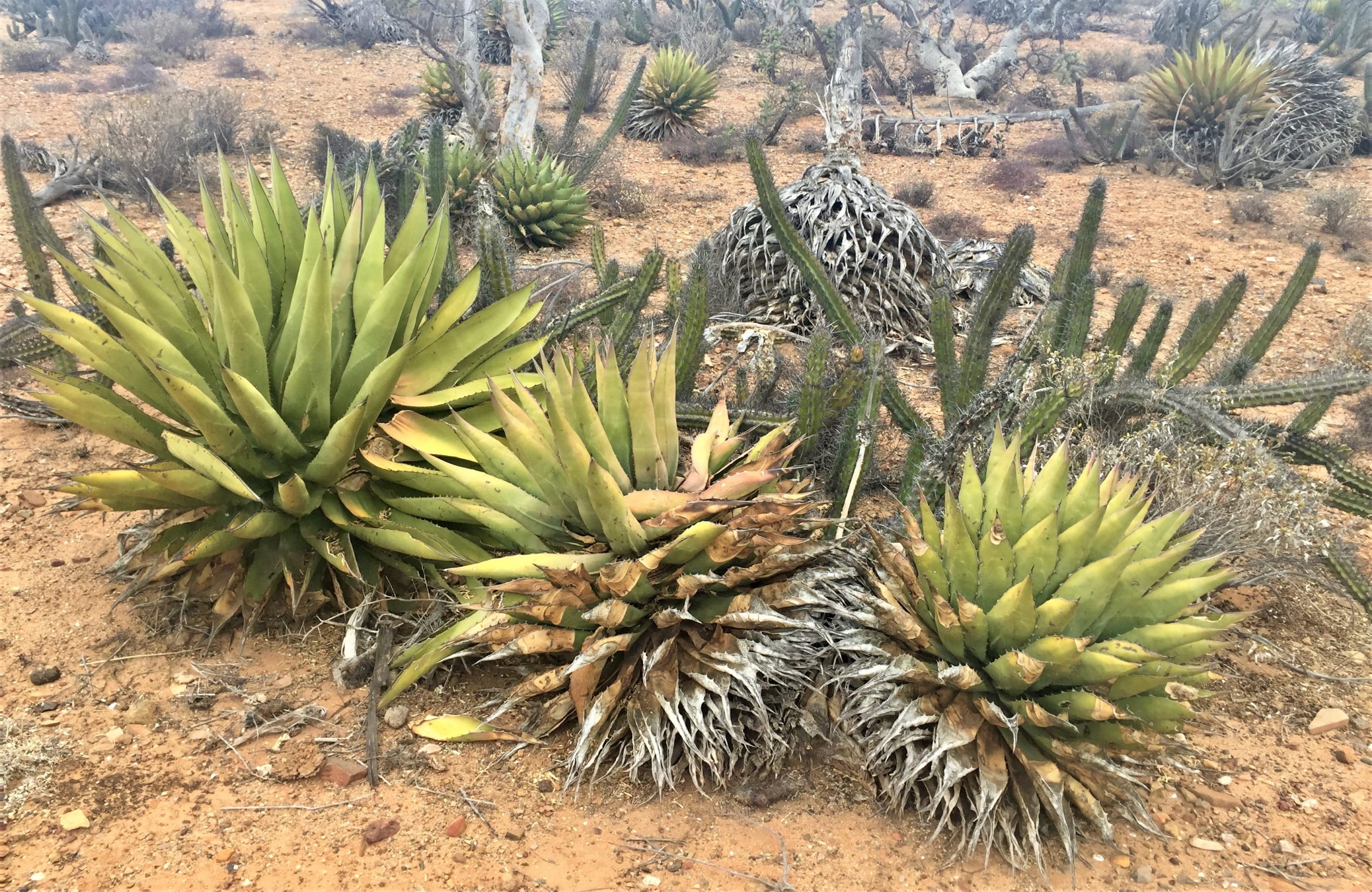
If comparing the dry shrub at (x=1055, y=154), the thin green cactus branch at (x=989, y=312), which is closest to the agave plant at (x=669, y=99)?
the dry shrub at (x=1055, y=154)

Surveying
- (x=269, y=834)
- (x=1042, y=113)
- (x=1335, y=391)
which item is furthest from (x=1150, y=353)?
(x=1042, y=113)

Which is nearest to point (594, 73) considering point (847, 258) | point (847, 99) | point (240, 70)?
point (240, 70)

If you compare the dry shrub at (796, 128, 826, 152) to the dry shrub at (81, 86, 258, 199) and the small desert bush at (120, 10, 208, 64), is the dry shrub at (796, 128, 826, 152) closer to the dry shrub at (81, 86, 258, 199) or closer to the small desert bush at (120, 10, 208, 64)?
the dry shrub at (81, 86, 258, 199)

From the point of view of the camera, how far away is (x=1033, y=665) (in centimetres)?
230

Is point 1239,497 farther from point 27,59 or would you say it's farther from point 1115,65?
point 27,59

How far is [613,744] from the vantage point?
105 inches

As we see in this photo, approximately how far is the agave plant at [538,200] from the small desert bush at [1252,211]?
22.8 ft


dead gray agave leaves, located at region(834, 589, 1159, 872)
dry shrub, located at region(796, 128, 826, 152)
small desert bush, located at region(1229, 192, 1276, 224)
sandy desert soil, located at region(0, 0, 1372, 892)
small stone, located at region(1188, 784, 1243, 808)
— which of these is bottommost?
small stone, located at region(1188, 784, 1243, 808)

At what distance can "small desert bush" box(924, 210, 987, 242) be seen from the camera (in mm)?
9344

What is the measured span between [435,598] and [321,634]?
542 mm

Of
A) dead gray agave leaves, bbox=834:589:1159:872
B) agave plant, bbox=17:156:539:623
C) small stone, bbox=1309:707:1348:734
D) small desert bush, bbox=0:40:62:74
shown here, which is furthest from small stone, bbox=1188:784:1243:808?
small desert bush, bbox=0:40:62:74

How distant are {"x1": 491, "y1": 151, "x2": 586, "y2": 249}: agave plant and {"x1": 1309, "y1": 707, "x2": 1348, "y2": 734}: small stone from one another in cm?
709

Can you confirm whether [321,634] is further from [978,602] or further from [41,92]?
[41,92]

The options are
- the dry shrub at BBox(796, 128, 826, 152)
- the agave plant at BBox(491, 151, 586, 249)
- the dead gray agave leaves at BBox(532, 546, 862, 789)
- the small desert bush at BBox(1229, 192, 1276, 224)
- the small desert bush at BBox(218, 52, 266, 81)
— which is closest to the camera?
the dead gray agave leaves at BBox(532, 546, 862, 789)
